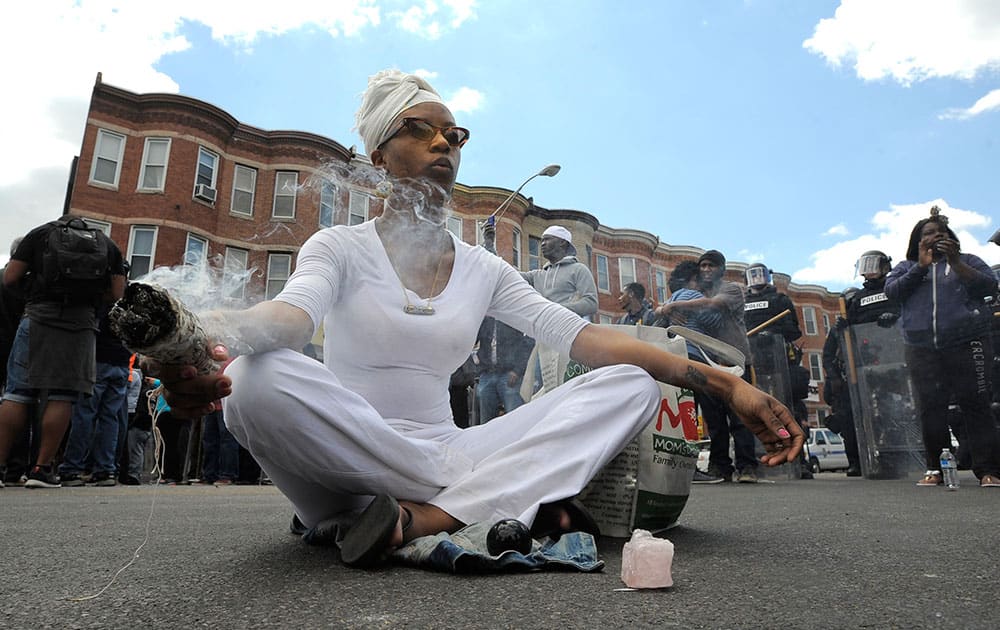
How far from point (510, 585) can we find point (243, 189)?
1910cm

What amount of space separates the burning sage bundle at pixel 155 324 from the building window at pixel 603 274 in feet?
100

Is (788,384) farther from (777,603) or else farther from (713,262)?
(777,603)

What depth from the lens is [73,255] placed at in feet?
14.3

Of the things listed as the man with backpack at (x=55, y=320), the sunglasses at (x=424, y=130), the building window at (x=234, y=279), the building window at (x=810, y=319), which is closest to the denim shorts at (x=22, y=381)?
the man with backpack at (x=55, y=320)

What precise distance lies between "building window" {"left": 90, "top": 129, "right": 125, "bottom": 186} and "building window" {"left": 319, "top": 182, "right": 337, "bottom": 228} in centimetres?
1980

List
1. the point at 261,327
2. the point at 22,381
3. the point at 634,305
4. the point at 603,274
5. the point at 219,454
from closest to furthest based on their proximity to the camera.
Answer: the point at 261,327 < the point at 22,381 < the point at 634,305 < the point at 219,454 < the point at 603,274

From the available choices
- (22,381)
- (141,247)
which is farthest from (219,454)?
(141,247)

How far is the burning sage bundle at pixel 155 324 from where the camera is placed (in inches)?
41.9

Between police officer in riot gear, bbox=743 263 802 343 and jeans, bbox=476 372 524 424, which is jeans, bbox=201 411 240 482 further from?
police officer in riot gear, bbox=743 263 802 343

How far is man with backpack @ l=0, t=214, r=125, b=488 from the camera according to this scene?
4.41 meters

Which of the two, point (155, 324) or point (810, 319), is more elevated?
point (810, 319)

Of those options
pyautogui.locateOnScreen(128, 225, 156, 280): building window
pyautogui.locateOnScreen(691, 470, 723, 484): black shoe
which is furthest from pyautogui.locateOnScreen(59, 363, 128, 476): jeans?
pyautogui.locateOnScreen(128, 225, 156, 280): building window

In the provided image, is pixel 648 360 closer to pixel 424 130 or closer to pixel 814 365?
pixel 424 130

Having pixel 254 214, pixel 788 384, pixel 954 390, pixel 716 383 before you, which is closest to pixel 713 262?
pixel 788 384
